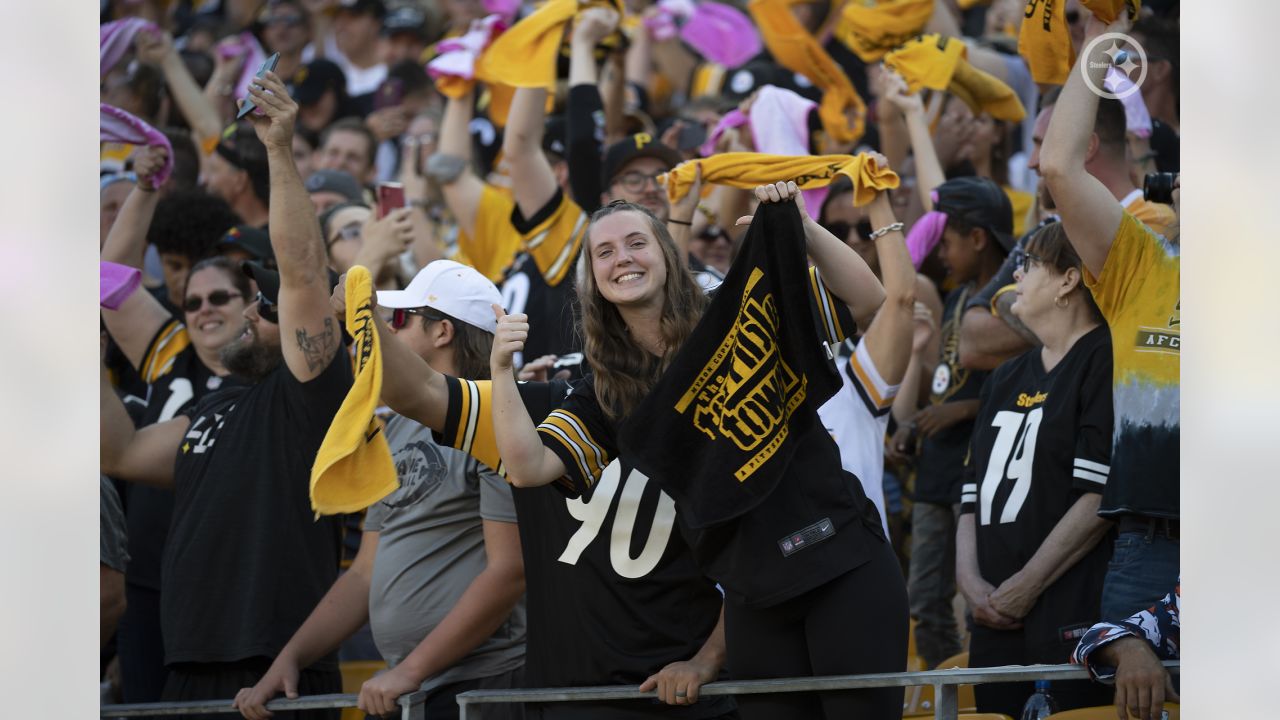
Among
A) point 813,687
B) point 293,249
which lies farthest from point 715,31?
point 813,687

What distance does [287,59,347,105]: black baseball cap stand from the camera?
32.8 feet

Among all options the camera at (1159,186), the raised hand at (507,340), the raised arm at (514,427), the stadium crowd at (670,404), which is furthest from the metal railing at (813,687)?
the camera at (1159,186)

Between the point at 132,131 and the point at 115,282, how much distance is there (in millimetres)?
705

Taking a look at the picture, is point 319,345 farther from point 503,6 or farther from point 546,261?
point 503,6

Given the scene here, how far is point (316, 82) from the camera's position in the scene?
32.9ft

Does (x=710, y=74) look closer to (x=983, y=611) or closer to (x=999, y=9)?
(x=999, y=9)

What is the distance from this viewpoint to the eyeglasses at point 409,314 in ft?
15.9

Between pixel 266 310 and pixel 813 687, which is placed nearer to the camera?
pixel 813 687

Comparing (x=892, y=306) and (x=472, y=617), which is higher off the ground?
(x=892, y=306)

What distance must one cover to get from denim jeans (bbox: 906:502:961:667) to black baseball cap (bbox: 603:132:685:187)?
178 cm

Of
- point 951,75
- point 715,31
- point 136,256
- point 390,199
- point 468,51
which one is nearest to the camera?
point 390,199

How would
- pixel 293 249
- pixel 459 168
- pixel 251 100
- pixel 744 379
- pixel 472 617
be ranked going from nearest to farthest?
pixel 744 379, pixel 472 617, pixel 251 100, pixel 293 249, pixel 459 168

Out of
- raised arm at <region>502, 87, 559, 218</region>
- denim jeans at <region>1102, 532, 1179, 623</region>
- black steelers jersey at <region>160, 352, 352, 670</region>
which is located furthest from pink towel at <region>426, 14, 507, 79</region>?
denim jeans at <region>1102, 532, 1179, 623</region>
